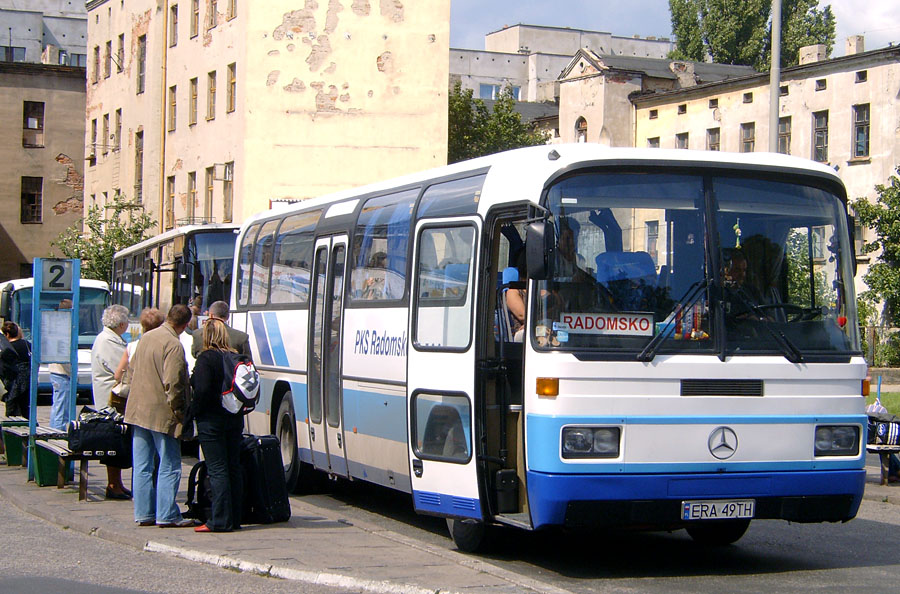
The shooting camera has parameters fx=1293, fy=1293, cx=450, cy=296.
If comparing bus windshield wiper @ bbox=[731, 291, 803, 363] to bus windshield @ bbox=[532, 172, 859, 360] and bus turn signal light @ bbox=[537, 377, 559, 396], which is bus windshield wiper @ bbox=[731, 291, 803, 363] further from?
bus turn signal light @ bbox=[537, 377, 559, 396]

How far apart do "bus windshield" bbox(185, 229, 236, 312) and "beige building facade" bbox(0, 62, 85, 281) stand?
42.7 metres

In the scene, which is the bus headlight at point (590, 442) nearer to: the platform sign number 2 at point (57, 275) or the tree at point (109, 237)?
the platform sign number 2 at point (57, 275)

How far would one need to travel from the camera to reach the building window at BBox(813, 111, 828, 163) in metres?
49.5

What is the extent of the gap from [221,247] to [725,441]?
17351 millimetres

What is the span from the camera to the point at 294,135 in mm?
42844

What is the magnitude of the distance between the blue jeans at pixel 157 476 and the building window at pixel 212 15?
36306mm

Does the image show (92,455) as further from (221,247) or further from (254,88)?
(254,88)

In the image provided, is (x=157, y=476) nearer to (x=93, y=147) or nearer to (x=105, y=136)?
(x=105, y=136)

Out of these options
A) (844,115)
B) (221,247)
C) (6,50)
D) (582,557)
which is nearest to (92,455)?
(582,557)

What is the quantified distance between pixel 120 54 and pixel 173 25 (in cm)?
769

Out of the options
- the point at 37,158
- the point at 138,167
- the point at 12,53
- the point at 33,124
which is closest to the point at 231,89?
the point at 138,167

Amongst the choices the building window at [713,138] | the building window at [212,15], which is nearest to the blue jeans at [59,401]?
the building window at [212,15]

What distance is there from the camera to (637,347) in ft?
28.3

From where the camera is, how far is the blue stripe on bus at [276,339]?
1395 centimetres
